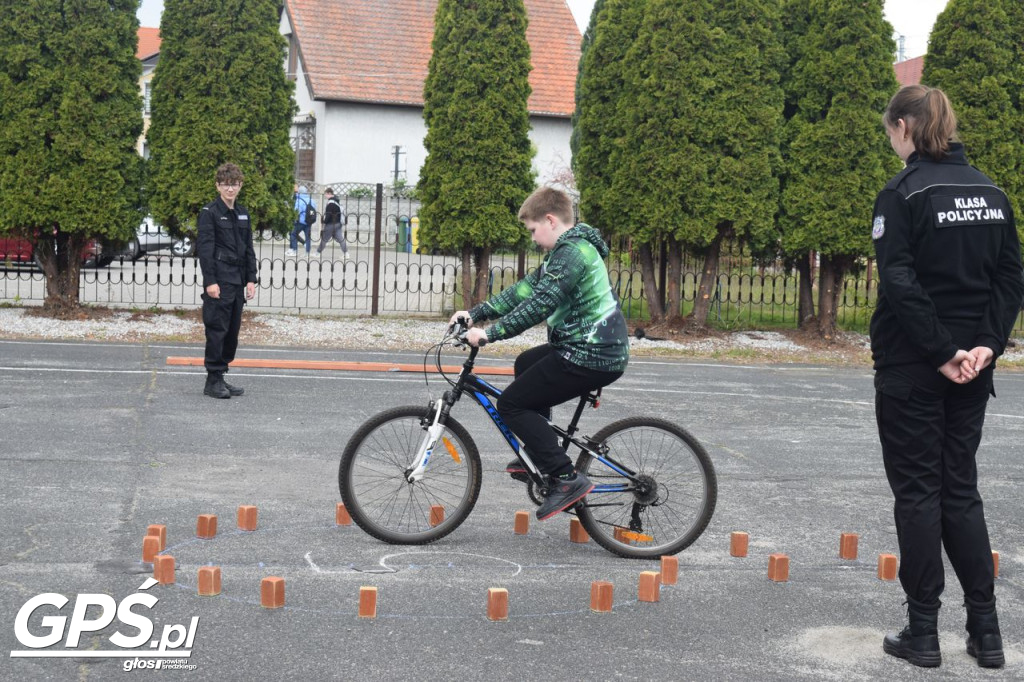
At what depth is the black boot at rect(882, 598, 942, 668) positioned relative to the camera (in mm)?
4672

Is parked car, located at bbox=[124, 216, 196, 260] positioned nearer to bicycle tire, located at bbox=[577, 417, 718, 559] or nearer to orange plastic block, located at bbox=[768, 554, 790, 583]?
bicycle tire, located at bbox=[577, 417, 718, 559]

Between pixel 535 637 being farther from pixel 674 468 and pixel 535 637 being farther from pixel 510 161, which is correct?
pixel 510 161

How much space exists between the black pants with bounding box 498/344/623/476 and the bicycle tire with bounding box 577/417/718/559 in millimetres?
229

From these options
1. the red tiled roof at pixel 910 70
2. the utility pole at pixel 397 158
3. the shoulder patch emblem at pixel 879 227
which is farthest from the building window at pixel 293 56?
the shoulder patch emblem at pixel 879 227

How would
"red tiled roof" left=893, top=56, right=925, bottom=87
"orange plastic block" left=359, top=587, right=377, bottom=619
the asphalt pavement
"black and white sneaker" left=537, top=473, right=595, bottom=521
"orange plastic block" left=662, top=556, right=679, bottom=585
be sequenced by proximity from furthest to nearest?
"red tiled roof" left=893, top=56, right=925, bottom=87, "black and white sneaker" left=537, top=473, right=595, bottom=521, "orange plastic block" left=662, top=556, right=679, bottom=585, "orange plastic block" left=359, top=587, right=377, bottom=619, the asphalt pavement

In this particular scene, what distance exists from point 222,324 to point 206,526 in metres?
4.94

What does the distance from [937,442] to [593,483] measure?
1986mm

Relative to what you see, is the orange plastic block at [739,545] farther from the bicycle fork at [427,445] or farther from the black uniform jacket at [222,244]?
the black uniform jacket at [222,244]

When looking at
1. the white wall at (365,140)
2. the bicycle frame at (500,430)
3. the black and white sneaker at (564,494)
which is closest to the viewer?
the black and white sneaker at (564,494)

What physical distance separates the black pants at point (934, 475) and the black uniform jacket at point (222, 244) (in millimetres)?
7390

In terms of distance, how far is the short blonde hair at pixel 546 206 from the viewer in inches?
244

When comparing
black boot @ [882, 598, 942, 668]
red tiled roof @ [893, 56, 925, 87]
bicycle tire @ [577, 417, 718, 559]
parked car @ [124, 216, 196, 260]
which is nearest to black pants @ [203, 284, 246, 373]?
parked car @ [124, 216, 196, 260]

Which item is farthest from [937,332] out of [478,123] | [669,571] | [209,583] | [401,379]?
[478,123]

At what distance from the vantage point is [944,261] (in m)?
4.70
